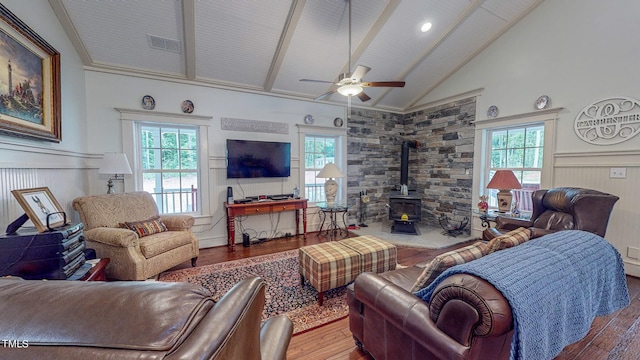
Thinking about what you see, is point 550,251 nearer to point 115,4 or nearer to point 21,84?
point 21,84

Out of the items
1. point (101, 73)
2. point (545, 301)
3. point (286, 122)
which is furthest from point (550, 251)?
point (101, 73)

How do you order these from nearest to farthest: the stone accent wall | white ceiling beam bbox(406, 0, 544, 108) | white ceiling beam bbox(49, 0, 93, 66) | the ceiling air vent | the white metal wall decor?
white ceiling beam bbox(49, 0, 93, 66) → the white metal wall decor → the ceiling air vent → white ceiling beam bbox(406, 0, 544, 108) → the stone accent wall

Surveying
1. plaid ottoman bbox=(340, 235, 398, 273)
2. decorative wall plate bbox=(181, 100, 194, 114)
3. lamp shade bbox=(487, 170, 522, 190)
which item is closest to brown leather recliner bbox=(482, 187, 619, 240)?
lamp shade bbox=(487, 170, 522, 190)

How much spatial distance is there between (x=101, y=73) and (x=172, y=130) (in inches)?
41.4

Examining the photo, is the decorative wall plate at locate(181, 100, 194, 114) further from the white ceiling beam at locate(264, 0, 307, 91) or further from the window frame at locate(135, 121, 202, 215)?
the white ceiling beam at locate(264, 0, 307, 91)

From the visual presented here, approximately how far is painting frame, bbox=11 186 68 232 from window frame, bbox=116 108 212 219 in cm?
147

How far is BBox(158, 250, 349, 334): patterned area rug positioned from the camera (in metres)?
2.15

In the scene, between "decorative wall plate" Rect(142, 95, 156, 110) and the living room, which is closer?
the living room

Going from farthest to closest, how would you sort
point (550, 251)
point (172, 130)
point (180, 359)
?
point (172, 130)
point (550, 251)
point (180, 359)

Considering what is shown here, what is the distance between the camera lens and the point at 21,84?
2.08 metres

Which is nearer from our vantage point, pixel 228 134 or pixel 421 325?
pixel 421 325

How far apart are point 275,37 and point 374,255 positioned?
10.1ft

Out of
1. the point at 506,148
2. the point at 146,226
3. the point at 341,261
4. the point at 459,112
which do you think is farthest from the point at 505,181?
the point at 146,226

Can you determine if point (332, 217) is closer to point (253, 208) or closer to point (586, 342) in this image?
point (253, 208)
